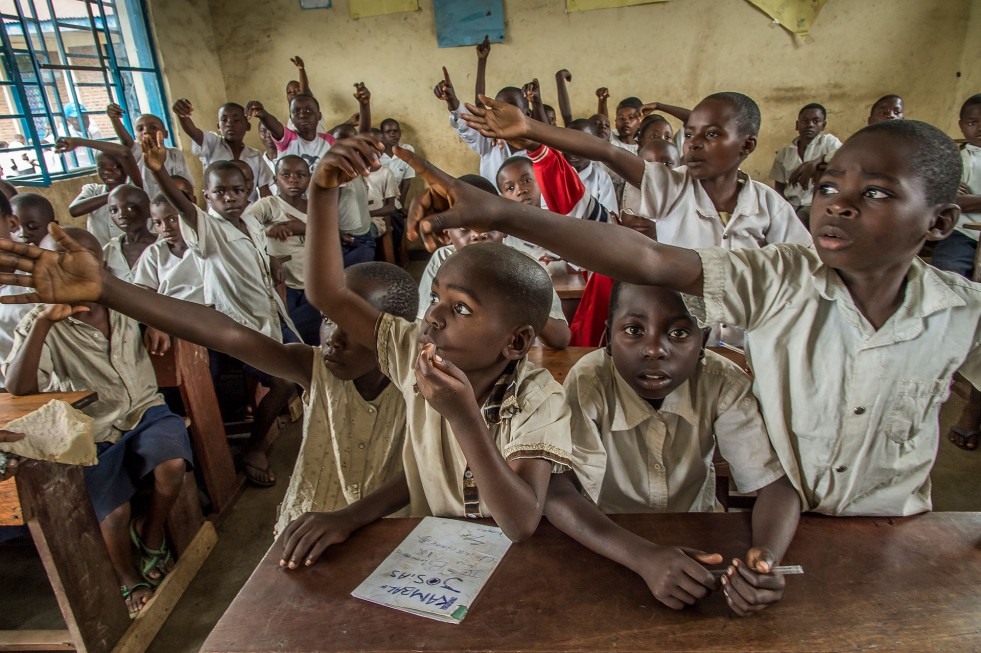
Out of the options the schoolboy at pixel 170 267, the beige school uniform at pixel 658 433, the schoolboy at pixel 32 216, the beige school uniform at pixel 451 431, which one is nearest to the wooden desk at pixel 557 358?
the beige school uniform at pixel 658 433

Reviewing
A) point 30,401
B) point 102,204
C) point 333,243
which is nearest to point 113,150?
point 102,204

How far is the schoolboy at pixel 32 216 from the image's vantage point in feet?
8.41

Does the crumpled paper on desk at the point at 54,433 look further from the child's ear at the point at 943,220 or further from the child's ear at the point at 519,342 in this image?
the child's ear at the point at 943,220

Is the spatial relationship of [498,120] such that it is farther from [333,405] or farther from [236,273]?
[236,273]

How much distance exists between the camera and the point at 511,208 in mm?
948

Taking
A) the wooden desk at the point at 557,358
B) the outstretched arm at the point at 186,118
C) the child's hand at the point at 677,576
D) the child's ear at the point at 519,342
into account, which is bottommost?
the wooden desk at the point at 557,358

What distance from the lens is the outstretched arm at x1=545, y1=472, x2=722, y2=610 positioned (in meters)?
0.84

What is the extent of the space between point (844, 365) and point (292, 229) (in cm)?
314

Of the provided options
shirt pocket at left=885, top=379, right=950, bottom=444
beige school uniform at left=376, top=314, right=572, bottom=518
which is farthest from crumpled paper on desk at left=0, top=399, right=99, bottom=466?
shirt pocket at left=885, top=379, right=950, bottom=444

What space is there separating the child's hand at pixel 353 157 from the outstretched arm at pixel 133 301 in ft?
1.46

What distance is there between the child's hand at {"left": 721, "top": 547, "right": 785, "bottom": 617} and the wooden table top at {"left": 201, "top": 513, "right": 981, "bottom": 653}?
24 mm

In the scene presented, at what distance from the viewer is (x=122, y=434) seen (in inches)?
77.5

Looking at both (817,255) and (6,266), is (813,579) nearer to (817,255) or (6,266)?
(817,255)

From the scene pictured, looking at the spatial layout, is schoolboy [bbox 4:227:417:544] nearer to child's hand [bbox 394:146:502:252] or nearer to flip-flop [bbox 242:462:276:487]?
child's hand [bbox 394:146:502:252]
